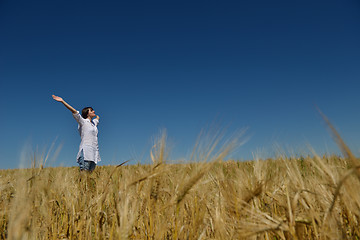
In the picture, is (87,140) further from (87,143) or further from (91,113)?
(91,113)

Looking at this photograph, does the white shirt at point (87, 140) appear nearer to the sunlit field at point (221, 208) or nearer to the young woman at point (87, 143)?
the young woman at point (87, 143)

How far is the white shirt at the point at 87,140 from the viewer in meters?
5.15

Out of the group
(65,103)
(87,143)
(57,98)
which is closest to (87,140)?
(87,143)

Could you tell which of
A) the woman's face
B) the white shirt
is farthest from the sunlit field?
the woman's face

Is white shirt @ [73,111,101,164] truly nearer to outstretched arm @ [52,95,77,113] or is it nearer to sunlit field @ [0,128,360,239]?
outstretched arm @ [52,95,77,113]

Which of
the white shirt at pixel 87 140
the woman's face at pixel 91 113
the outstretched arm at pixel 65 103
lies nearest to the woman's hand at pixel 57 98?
the outstretched arm at pixel 65 103

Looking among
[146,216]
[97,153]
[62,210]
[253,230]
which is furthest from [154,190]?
[97,153]

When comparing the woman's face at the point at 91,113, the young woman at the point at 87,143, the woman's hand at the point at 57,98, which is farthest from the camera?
the woman's face at the point at 91,113

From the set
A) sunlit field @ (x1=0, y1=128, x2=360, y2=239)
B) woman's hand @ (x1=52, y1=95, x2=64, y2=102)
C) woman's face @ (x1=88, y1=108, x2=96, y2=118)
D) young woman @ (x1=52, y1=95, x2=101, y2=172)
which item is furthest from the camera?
woman's face @ (x1=88, y1=108, x2=96, y2=118)

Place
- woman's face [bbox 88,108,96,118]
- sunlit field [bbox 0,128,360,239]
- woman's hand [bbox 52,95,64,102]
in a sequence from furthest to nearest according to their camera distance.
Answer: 1. woman's face [bbox 88,108,96,118]
2. woman's hand [bbox 52,95,64,102]
3. sunlit field [bbox 0,128,360,239]

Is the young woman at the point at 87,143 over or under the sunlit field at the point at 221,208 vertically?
over

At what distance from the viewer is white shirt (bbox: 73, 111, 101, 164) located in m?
5.15

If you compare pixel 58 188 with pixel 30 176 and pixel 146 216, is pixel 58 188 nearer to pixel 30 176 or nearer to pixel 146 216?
pixel 30 176

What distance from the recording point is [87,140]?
525 centimetres
